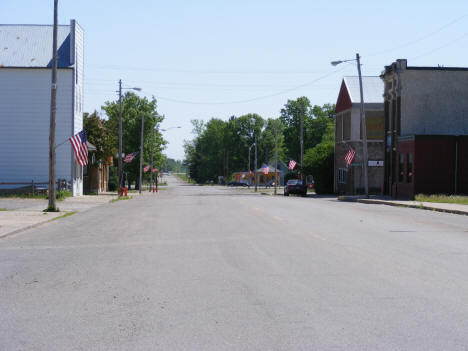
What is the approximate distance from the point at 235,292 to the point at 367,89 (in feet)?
162

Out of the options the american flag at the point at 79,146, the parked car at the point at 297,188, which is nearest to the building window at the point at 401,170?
the parked car at the point at 297,188

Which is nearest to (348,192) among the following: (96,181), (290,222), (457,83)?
(457,83)

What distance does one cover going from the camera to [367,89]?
54906 mm

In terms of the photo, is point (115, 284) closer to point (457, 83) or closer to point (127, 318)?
point (127, 318)

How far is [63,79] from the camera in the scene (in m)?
43.0

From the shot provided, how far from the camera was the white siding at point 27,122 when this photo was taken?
139 ft

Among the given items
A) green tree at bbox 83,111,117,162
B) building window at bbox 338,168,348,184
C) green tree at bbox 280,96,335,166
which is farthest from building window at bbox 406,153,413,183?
green tree at bbox 280,96,335,166

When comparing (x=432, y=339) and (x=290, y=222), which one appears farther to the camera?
(x=290, y=222)

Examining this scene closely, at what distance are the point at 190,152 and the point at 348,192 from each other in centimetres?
13307

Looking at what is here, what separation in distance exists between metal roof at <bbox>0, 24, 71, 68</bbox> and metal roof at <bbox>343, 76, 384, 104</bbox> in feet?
82.8

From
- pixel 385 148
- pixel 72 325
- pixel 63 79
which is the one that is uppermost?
pixel 63 79

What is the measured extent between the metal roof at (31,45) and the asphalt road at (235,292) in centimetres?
3053

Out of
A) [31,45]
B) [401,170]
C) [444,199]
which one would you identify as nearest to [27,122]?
[31,45]

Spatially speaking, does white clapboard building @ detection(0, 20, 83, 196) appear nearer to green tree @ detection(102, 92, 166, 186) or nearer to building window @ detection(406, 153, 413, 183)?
building window @ detection(406, 153, 413, 183)
